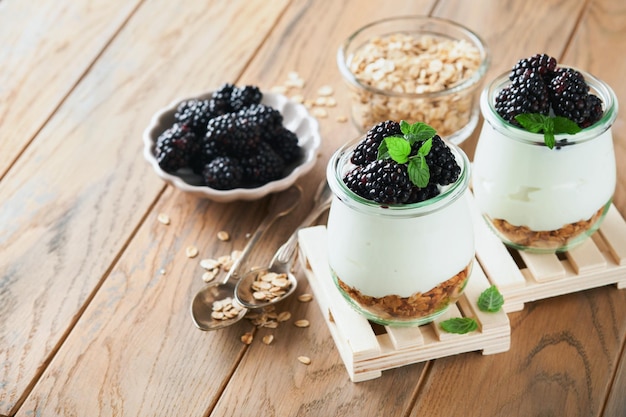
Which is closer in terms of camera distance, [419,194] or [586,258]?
[419,194]

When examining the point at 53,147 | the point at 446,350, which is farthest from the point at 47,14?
the point at 446,350

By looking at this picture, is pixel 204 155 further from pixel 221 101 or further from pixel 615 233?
pixel 615 233

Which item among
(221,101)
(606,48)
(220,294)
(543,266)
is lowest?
(606,48)

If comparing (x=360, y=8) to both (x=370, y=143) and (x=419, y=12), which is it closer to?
(x=419, y=12)

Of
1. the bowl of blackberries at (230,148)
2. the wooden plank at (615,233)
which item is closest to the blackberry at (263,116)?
the bowl of blackberries at (230,148)

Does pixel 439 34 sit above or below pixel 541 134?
below

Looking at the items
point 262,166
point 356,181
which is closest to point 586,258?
point 356,181

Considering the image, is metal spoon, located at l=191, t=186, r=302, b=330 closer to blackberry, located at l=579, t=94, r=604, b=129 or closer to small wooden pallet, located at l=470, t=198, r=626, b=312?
small wooden pallet, located at l=470, t=198, r=626, b=312
